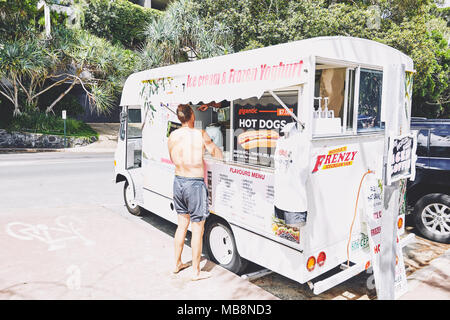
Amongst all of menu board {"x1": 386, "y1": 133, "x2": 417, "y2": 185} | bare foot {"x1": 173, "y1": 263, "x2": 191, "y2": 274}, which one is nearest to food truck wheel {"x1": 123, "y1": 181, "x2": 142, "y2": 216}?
bare foot {"x1": 173, "y1": 263, "x2": 191, "y2": 274}

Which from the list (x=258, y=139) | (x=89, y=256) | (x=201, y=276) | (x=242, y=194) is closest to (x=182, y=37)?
Result: (x=89, y=256)

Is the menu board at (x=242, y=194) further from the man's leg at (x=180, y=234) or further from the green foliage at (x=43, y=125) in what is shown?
the green foliage at (x=43, y=125)

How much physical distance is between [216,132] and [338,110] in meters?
1.61

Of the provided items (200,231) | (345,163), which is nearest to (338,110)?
(345,163)

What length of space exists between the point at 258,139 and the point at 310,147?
1008 mm

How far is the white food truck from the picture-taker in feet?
11.5

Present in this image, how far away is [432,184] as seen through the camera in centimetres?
593

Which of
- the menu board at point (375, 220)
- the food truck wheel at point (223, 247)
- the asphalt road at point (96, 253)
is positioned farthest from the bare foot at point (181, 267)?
the menu board at point (375, 220)

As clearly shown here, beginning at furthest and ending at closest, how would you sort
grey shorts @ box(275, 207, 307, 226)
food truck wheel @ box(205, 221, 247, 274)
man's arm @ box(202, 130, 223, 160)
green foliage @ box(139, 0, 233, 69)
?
1. green foliage @ box(139, 0, 233, 69)
2. food truck wheel @ box(205, 221, 247, 274)
3. man's arm @ box(202, 130, 223, 160)
4. grey shorts @ box(275, 207, 307, 226)

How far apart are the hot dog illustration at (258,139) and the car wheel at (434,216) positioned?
3.29m

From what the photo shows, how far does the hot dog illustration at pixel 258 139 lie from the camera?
433cm

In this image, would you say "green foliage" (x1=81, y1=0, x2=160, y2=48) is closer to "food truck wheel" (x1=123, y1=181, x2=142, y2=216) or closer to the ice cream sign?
"food truck wheel" (x1=123, y1=181, x2=142, y2=216)

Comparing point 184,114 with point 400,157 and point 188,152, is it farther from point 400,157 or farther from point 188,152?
point 400,157

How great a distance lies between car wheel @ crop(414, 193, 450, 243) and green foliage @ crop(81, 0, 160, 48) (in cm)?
2956
